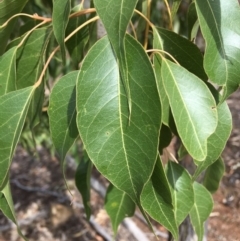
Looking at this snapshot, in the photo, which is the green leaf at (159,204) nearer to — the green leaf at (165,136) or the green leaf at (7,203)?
the green leaf at (165,136)

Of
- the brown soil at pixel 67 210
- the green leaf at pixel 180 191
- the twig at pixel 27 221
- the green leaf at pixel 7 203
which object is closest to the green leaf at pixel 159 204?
the green leaf at pixel 180 191

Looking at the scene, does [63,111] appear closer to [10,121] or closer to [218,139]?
[10,121]

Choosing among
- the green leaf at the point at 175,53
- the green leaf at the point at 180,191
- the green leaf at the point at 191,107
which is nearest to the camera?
the green leaf at the point at 191,107

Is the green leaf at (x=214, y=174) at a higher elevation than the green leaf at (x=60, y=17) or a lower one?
lower

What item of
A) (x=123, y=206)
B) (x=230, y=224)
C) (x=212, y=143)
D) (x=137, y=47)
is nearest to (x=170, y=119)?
(x=212, y=143)

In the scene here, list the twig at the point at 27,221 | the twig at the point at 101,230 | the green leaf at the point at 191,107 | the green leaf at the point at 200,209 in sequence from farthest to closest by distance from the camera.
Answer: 1. the twig at the point at 27,221
2. the twig at the point at 101,230
3. the green leaf at the point at 200,209
4. the green leaf at the point at 191,107

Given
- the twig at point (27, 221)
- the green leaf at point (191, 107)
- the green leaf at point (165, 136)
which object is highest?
the green leaf at point (191, 107)
